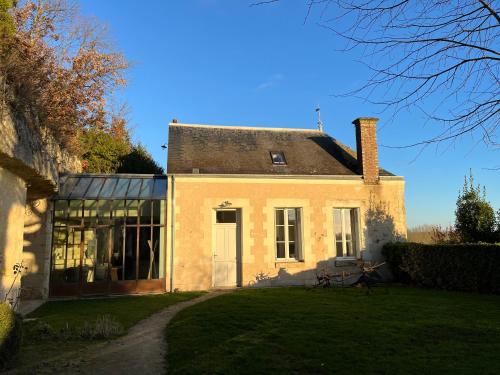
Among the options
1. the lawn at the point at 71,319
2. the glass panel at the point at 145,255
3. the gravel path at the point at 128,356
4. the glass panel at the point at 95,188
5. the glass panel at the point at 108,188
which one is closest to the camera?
the gravel path at the point at 128,356

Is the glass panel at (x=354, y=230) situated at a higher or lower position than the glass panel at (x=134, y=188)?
lower

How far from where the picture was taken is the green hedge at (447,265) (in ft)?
30.3

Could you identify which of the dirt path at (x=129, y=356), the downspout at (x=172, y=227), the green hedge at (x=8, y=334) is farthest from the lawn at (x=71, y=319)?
the downspout at (x=172, y=227)

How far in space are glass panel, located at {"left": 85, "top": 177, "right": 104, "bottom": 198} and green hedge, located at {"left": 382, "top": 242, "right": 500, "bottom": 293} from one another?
8759mm

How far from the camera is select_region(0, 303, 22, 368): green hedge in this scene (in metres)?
4.27

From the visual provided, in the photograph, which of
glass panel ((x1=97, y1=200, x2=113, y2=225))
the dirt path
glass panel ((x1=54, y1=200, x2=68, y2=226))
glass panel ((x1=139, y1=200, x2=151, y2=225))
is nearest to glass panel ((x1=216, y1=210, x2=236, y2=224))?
glass panel ((x1=139, y1=200, x2=151, y2=225))

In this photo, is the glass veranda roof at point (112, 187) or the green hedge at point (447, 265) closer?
the green hedge at point (447, 265)

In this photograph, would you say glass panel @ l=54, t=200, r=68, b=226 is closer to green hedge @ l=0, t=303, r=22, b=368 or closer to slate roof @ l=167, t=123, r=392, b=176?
slate roof @ l=167, t=123, r=392, b=176

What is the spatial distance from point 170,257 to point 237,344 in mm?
6289

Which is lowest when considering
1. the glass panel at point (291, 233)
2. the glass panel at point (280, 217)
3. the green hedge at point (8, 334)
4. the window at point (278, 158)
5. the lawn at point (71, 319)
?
the lawn at point (71, 319)

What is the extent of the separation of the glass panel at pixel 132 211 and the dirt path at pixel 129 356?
16.1 ft

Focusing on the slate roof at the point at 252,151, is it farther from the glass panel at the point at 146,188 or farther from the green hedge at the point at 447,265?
the green hedge at the point at 447,265

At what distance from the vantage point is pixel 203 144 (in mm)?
12898

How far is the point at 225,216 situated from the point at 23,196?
543 centimetres
